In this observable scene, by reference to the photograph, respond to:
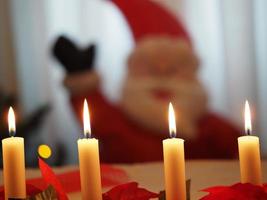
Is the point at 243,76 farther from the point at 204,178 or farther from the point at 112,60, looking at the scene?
the point at 204,178

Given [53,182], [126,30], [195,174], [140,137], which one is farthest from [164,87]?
[53,182]

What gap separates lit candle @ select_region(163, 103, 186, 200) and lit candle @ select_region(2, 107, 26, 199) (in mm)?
162

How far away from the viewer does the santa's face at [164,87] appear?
2074 millimetres

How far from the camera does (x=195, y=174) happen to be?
41.6 inches

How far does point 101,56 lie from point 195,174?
4.18 ft

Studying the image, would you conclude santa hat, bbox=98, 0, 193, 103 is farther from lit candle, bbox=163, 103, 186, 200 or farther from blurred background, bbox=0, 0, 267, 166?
lit candle, bbox=163, 103, 186, 200

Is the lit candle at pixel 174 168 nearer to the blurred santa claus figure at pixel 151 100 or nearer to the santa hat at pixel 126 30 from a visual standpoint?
the blurred santa claus figure at pixel 151 100

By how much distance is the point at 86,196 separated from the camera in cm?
62

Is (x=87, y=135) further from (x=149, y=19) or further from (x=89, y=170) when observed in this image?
(x=149, y=19)

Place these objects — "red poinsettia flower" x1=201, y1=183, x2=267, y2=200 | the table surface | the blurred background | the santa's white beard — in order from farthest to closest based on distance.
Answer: the blurred background → the santa's white beard → the table surface → "red poinsettia flower" x1=201, y1=183, x2=267, y2=200

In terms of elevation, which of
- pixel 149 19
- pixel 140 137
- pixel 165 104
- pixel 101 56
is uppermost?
pixel 149 19

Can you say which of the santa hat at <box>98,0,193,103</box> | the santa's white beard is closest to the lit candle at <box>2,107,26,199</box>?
the santa's white beard

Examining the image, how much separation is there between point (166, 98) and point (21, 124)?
1.94 feet

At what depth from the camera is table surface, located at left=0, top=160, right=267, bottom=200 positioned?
97 cm
